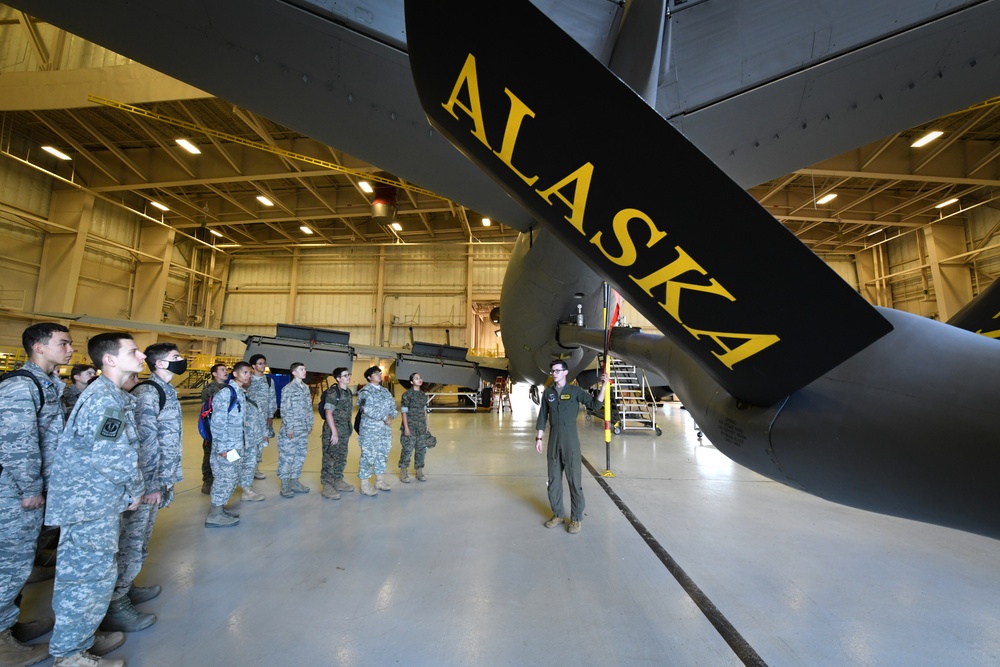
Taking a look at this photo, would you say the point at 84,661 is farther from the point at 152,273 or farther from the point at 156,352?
the point at 152,273

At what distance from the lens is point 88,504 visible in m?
2.14

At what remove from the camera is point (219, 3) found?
199cm

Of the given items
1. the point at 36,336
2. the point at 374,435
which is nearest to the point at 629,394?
the point at 374,435

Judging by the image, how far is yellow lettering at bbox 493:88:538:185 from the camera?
83cm

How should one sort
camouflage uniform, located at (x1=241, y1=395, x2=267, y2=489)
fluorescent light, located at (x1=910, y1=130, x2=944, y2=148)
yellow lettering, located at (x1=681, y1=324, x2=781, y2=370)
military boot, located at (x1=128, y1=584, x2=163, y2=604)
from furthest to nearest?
fluorescent light, located at (x1=910, y1=130, x2=944, y2=148), camouflage uniform, located at (x1=241, y1=395, x2=267, y2=489), military boot, located at (x1=128, y1=584, x2=163, y2=604), yellow lettering, located at (x1=681, y1=324, x2=781, y2=370)

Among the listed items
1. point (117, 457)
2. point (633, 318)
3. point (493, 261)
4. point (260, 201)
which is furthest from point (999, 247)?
point (260, 201)

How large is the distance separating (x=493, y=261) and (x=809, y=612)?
21.8 metres

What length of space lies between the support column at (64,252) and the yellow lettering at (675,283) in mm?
23203

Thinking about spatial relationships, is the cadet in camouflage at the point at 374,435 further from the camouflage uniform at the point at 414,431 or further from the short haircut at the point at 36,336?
the short haircut at the point at 36,336

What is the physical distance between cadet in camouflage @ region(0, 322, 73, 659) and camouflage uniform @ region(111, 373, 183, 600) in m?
0.43

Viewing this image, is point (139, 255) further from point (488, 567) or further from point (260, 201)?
point (488, 567)

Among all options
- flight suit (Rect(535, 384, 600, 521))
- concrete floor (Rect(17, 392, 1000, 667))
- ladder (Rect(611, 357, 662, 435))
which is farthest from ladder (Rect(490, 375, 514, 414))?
flight suit (Rect(535, 384, 600, 521))

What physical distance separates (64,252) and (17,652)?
70.1 feet

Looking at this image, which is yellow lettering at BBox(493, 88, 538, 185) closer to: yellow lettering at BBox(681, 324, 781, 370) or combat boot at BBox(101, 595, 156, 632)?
yellow lettering at BBox(681, 324, 781, 370)
